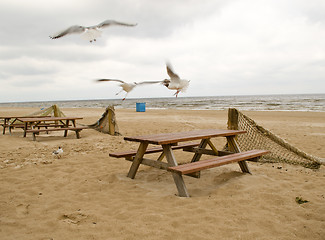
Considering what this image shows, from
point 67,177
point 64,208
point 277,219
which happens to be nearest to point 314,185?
point 277,219

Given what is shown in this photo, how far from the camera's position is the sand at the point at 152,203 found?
88.2 inches

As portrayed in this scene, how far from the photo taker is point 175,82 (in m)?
2.63

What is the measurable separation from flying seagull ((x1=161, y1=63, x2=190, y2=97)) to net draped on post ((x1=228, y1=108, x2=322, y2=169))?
240cm

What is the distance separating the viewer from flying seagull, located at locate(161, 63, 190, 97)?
2.57m

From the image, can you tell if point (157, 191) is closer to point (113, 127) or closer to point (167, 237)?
point (167, 237)

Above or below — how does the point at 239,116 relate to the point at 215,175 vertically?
above

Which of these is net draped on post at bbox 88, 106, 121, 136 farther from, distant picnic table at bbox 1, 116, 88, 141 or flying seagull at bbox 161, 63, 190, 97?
flying seagull at bbox 161, 63, 190, 97

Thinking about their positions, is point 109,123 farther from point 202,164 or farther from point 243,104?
point 243,104

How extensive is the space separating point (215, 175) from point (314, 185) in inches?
52.0

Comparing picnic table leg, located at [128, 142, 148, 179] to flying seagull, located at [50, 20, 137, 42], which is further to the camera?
picnic table leg, located at [128, 142, 148, 179]

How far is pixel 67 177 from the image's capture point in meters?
3.90

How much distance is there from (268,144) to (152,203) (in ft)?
9.15

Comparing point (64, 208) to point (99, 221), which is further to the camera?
point (64, 208)

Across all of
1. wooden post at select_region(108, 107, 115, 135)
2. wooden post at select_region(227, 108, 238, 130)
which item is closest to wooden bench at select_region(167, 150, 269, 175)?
wooden post at select_region(227, 108, 238, 130)
